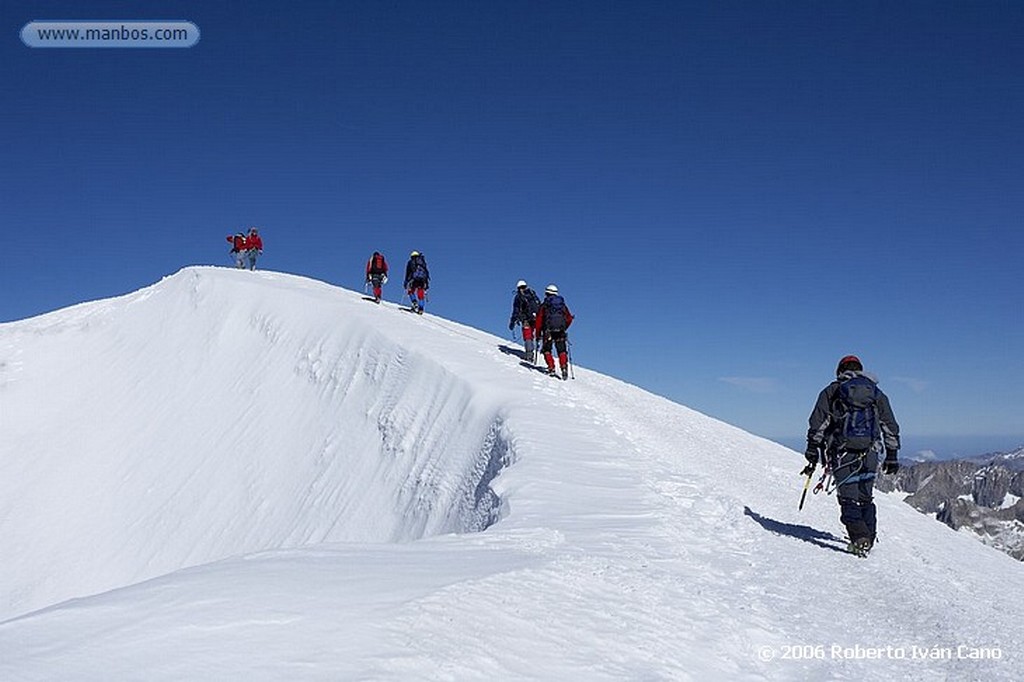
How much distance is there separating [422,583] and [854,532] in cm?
591

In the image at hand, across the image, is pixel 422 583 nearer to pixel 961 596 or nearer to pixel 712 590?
pixel 712 590

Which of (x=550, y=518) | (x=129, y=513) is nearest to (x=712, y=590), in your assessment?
(x=550, y=518)

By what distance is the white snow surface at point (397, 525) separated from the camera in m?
4.68

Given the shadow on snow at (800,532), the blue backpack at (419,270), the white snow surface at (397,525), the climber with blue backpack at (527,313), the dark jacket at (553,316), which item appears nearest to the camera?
the white snow surface at (397,525)

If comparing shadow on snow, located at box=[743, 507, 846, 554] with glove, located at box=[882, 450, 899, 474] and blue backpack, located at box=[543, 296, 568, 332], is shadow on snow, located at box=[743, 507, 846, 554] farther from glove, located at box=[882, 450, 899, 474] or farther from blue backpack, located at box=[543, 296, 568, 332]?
blue backpack, located at box=[543, 296, 568, 332]

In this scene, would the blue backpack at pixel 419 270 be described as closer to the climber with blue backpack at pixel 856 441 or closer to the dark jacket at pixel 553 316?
the dark jacket at pixel 553 316

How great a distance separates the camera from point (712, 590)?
6.39 metres

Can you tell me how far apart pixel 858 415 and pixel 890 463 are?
2.35 feet

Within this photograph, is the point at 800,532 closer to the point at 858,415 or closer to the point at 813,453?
the point at 813,453

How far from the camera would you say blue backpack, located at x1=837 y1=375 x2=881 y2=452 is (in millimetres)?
8531

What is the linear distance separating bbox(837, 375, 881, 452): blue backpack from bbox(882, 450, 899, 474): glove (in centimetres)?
27

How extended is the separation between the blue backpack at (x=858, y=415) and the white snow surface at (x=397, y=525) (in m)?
1.44

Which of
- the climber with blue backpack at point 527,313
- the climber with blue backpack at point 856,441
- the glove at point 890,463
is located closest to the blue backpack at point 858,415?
the climber with blue backpack at point 856,441

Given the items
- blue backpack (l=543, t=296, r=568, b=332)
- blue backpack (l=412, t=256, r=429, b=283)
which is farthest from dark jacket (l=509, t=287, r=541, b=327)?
blue backpack (l=412, t=256, r=429, b=283)
